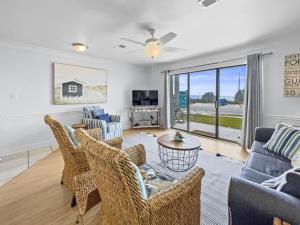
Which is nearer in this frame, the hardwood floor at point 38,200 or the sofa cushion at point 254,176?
the sofa cushion at point 254,176

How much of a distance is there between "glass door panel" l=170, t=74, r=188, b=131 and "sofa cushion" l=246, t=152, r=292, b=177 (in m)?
3.64

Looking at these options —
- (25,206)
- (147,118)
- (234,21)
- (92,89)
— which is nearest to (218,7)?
(234,21)

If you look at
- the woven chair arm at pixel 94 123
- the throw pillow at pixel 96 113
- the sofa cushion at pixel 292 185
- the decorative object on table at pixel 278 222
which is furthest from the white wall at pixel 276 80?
the throw pillow at pixel 96 113

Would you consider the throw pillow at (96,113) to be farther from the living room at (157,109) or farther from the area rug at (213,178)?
the area rug at (213,178)

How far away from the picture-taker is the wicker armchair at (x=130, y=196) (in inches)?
34.9

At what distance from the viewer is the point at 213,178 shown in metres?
2.58

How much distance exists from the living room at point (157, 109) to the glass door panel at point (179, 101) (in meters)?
0.04

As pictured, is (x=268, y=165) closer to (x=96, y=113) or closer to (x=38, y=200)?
(x=38, y=200)

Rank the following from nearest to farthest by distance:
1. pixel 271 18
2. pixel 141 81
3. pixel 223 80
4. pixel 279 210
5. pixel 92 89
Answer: pixel 279 210 → pixel 271 18 → pixel 223 80 → pixel 92 89 → pixel 141 81

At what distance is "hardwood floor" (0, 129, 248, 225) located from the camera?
5.93 feet

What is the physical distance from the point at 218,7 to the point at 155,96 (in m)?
4.11

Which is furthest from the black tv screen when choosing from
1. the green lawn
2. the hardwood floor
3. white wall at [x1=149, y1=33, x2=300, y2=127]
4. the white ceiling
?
the hardwood floor

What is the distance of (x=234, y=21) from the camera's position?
8.64 feet

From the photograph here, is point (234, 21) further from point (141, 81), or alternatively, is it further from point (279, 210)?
A: point (141, 81)
